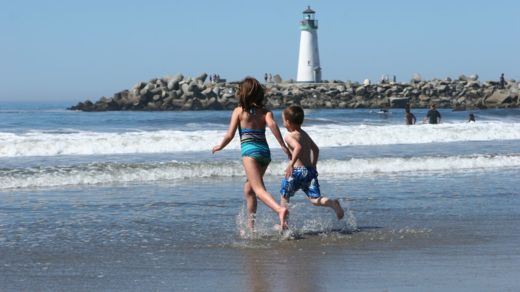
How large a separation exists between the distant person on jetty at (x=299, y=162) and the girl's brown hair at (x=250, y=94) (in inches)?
14.9

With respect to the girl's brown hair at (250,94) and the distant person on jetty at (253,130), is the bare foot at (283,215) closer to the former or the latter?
the distant person on jetty at (253,130)

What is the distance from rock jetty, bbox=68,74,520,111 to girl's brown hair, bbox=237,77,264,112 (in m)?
49.8

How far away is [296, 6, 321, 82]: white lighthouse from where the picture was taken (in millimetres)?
74188

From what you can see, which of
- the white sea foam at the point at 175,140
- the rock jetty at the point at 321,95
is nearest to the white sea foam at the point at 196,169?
the white sea foam at the point at 175,140

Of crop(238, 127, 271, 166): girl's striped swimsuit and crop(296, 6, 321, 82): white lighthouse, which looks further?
crop(296, 6, 321, 82): white lighthouse

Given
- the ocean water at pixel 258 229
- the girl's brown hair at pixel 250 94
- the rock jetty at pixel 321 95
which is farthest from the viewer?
the rock jetty at pixel 321 95

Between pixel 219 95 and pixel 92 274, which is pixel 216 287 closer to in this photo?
pixel 92 274

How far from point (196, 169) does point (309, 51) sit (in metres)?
61.8

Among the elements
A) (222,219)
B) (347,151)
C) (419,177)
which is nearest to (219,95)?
(347,151)

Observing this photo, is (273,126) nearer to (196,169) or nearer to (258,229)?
(258,229)

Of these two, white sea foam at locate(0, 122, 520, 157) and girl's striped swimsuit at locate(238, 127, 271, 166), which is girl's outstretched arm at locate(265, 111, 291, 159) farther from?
white sea foam at locate(0, 122, 520, 157)

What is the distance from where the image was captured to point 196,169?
13422mm

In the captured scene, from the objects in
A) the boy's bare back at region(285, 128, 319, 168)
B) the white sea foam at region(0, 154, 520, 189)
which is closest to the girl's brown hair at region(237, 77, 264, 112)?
the boy's bare back at region(285, 128, 319, 168)

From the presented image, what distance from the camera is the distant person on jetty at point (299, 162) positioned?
25.2 feet
